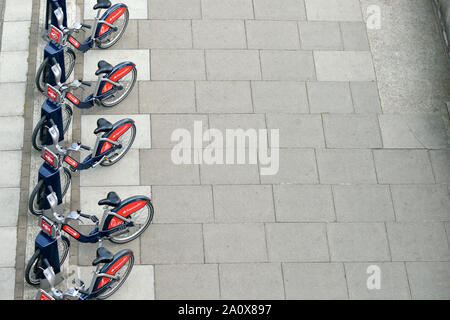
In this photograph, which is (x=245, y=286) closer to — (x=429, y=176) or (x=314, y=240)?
(x=314, y=240)

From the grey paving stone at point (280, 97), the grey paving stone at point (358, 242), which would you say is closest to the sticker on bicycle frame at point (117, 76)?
the grey paving stone at point (280, 97)

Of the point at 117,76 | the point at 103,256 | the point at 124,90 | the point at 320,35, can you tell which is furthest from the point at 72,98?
the point at 320,35

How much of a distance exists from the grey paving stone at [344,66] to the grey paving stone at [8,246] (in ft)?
17.7

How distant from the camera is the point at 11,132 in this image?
33.8 feet

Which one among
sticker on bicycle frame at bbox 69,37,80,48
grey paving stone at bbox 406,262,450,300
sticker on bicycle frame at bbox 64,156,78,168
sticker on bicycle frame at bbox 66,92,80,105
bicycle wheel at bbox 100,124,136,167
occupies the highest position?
sticker on bicycle frame at bbox 69,37,80,48

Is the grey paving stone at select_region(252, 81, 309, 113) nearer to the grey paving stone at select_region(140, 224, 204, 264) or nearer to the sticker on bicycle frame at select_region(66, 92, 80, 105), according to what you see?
the grey paving stone at select_region(140, 224, 204, 264)

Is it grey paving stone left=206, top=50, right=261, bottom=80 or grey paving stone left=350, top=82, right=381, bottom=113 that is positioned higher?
grey paving stone left=206, top=50, right=261, bottom=80

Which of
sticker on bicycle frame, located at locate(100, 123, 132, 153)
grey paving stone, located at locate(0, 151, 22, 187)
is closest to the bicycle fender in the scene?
sticker on bicycle frame, located at locate(100, 123, 132, 153)

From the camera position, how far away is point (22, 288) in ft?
29.5

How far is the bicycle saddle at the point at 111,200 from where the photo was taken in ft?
29.1

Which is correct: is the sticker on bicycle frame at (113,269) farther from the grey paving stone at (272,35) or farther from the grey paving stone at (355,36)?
the grey paving stone at (355,36)

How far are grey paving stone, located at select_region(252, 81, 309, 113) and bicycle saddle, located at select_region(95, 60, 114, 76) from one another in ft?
7.67

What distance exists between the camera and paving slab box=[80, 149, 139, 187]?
32.5ft

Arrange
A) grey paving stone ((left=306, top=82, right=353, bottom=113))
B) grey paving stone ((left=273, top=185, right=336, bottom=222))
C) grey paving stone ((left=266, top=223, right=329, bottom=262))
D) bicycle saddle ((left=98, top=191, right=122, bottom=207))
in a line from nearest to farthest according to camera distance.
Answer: bicycle saddle ((left=98, top=191, right=122, bottom=207))
grey paving stone ((left=266, top=223, right=329, bottom=262))
grey paving stone ((left=273, top=185, right=336, bottom=222))
grey paving stone ((left=306, top=82, right=353, bottom=113))
